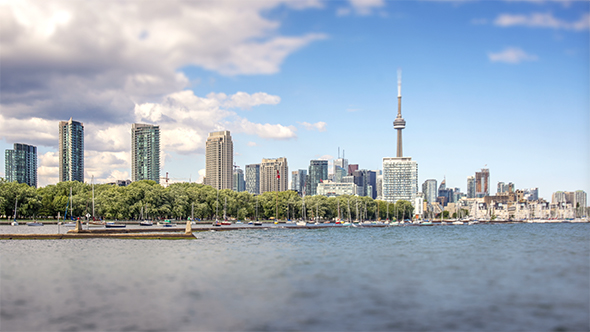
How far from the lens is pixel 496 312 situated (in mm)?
29062

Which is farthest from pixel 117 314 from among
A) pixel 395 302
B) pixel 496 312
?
pixel 496 312

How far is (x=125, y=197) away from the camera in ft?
546

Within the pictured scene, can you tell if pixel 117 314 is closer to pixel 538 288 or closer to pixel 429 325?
pixel 429 325

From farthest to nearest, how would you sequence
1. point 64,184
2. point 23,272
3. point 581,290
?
point 64,184
point 23,272
point 581,290

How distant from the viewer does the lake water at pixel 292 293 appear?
88.0 feet

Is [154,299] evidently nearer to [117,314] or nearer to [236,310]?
[117,314]

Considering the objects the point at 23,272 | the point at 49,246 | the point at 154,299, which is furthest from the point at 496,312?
the point at 49,246

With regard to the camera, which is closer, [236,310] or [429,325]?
[429,325]

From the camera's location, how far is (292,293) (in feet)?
113

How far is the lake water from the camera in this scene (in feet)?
88.0

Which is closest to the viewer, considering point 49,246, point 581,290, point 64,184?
point 581,290

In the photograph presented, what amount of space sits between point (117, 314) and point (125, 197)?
14528cm

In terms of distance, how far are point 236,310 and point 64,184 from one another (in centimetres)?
18731

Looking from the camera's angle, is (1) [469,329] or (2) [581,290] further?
(2) [581,290]
